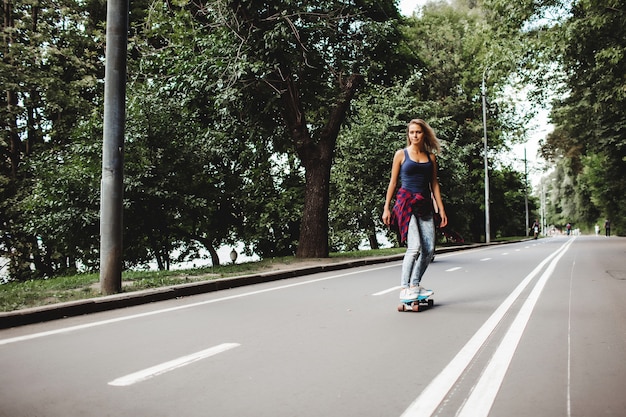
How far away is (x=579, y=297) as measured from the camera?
7445 millimetres

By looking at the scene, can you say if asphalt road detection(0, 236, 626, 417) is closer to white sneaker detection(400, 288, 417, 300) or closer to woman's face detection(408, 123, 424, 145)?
white sneaker detection(400, 288, 417, 300)

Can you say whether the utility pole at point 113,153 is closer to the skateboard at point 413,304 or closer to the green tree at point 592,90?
the skateboard at point 413,304

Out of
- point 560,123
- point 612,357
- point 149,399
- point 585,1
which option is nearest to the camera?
point 149,399

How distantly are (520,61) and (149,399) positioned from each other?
864 inches

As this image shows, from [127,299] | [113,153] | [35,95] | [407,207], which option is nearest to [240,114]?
[113,153]

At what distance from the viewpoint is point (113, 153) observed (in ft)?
25.5

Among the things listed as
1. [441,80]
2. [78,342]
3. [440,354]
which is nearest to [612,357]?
[440,354]

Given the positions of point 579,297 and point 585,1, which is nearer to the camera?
point 579,297

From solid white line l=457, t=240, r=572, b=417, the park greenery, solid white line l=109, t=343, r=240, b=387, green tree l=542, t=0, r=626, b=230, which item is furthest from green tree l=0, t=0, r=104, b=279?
green tree l=542, t=0, r=626, b=230

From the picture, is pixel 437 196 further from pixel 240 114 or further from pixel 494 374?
pixel 240 114

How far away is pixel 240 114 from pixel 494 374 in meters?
13.1

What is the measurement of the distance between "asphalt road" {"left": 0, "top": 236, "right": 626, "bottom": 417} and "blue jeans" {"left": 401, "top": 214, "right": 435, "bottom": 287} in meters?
0.50

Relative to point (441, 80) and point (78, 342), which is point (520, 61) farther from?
point (78, 342)

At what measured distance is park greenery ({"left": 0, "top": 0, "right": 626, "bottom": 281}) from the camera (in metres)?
14.5
